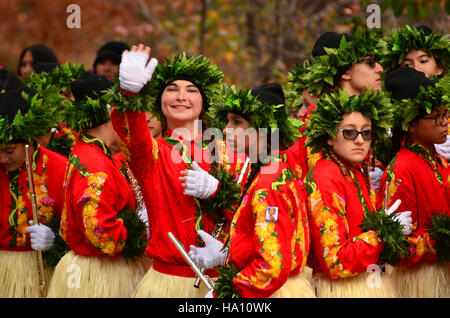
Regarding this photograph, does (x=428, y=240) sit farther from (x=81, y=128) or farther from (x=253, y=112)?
(x=81, y=128)

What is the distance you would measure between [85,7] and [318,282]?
14004 mm

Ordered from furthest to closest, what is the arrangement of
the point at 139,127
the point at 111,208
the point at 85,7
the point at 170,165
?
1. the point at 85,7
2. the point at 111,208
3. the point at 170,165
4. the point at 139,127

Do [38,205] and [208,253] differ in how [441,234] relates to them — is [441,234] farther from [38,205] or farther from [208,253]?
[38,205]

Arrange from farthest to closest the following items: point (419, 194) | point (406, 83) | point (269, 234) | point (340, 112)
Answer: point (406, 83) < point (419, 194) < point (340, 112) < point (269, 234)

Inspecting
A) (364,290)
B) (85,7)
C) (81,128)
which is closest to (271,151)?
(364,290)

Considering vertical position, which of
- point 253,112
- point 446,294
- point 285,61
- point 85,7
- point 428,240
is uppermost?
point 85,7

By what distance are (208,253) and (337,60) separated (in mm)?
2161

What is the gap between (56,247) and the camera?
5.69 m

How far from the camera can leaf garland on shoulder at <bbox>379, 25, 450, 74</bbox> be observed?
19.7ft

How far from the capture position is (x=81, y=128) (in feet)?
18.1

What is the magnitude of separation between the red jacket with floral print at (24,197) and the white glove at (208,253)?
1788 millimetres

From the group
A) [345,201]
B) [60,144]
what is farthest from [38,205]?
[345,201]

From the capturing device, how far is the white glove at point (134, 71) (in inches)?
162

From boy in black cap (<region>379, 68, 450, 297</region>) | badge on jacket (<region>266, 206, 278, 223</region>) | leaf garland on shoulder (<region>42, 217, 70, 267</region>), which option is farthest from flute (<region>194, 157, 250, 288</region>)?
leaf garland on shoulder (<region>42, 217, 70, 267</region>)
